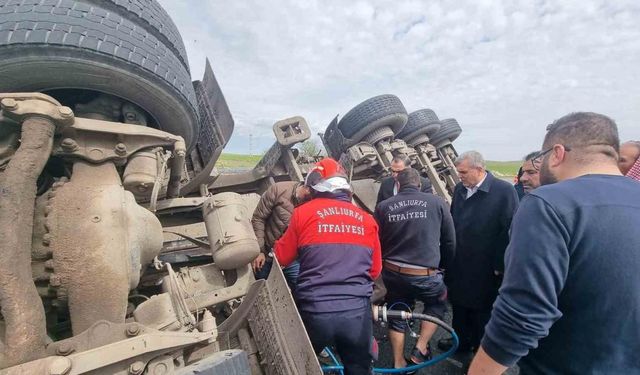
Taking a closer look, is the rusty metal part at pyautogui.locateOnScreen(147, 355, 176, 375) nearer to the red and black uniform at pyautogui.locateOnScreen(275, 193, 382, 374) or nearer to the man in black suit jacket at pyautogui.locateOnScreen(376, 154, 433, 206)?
the red and black uniform at pyautogui.locateOnScreen(275, 193, 382, 374)

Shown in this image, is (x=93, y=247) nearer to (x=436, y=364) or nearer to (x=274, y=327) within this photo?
(x=274, y=327)

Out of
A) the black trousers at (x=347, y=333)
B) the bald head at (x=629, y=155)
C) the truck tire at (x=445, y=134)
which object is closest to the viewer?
the black trousers at (x=347, y=333)

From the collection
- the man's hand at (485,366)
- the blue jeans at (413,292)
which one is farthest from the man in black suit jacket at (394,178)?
the man's hand at (485,366)

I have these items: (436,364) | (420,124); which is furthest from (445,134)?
(436,364)

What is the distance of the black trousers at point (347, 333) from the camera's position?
6.58ft

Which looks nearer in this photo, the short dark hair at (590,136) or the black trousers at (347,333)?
the short dark hair at (590,136)

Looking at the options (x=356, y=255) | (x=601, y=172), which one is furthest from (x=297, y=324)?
(x=601, y=172)

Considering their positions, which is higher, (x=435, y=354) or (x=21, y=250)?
(x=21, y=250)

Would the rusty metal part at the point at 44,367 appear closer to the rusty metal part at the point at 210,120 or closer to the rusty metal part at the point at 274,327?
the rusty metal part at the point at 274,327

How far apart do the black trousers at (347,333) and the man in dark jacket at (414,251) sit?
27.2 inches

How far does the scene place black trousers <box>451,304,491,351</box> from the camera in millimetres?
2972

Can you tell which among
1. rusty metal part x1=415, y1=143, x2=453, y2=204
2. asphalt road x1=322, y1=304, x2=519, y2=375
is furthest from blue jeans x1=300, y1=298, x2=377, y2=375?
rusty metal part x1=415, y1=143, x2=453, y2=204

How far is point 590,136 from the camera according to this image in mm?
1351

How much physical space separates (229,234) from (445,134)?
6.07 metres
